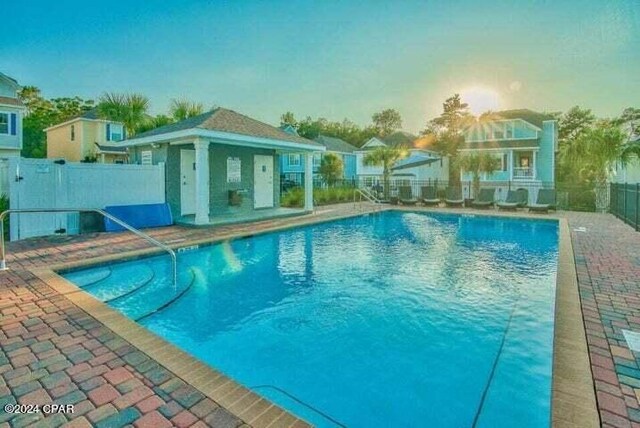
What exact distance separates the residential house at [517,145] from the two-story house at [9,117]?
1117 inches

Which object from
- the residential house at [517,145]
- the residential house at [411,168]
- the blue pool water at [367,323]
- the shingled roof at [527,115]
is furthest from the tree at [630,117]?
the blue pool water at [367,323]

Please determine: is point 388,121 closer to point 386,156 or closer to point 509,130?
point 509,130

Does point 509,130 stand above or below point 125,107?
below

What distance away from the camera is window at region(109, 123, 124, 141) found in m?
27.9

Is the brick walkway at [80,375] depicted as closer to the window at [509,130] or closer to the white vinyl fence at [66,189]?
the white vinyl fence at [66,189]

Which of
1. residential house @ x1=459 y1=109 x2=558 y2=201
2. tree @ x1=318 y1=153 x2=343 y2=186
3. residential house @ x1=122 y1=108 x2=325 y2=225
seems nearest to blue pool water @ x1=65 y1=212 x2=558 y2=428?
residential house @ x1=122 y1=108 x2=325 y2=225

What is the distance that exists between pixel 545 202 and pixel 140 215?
15.8m

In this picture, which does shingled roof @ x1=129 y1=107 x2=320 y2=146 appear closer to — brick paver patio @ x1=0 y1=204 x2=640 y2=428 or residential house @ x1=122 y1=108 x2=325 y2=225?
residential house @ x1=122 y1=108 x2=325 y2=225

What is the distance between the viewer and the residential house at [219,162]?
10797mm

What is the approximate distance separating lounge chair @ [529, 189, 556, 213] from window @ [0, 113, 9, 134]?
28.7 m

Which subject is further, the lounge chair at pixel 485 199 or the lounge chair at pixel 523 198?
the lounge chair at pixel 485 199

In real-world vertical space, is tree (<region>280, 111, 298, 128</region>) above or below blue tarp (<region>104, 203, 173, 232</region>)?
above

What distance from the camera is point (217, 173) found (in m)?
12.7

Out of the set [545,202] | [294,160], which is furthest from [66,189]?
[294,160]
